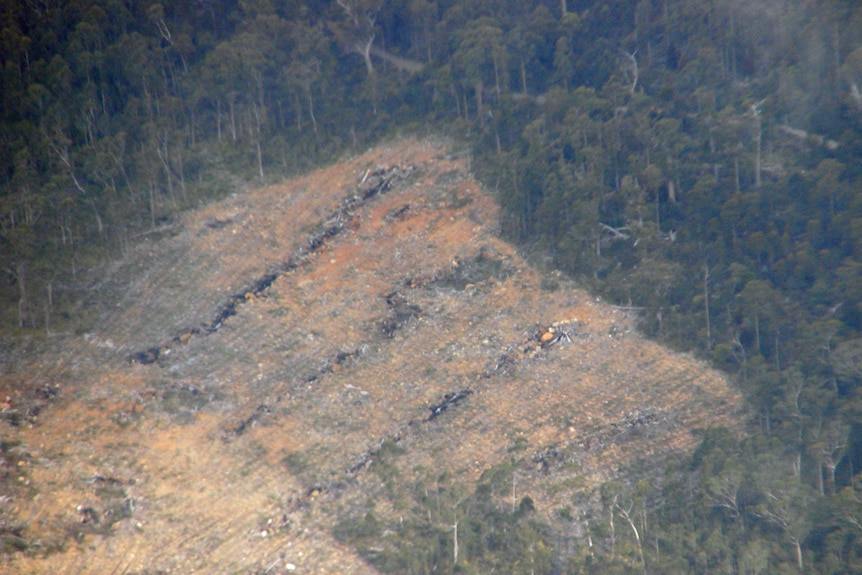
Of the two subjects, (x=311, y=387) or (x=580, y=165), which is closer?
(x=311, y=387)

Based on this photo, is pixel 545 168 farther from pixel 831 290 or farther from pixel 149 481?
pixel 149 481

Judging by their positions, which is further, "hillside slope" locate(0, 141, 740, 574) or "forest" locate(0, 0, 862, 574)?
"forest" locate(0, 0, 862, 574)

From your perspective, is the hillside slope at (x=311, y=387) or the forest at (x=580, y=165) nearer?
the hillside slope at (x=311, y=387)

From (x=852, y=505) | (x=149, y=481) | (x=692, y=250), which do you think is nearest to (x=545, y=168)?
(x=692, y=250)

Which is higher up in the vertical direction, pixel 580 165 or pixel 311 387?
pixel 580 165
